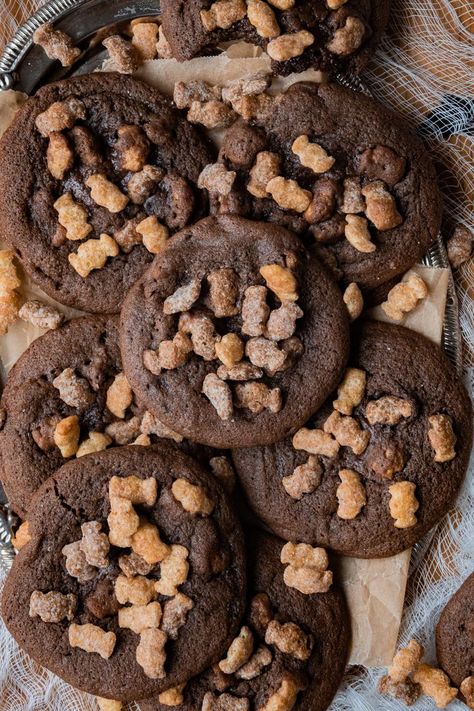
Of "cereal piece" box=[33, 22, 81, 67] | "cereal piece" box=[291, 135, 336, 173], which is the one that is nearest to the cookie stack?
"cereal piece" box=[291, 135, 336, 173]

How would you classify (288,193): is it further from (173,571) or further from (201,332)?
(173,571)

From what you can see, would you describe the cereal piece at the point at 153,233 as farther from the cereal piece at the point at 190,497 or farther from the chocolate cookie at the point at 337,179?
the cereal piece at the point at 190,497

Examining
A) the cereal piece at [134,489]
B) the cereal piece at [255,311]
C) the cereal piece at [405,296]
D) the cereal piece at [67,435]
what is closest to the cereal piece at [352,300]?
the cereal piece at [405,296]

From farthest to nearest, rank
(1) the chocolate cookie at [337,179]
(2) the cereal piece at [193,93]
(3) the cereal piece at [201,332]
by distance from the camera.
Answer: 1. (2) the cereal piece at [193,93]
2. (1) the chocolate cookie at [337,179]
3. (3) the cereal piece at [201,332]

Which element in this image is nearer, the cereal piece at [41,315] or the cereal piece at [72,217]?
the cereal piece at [72,217]

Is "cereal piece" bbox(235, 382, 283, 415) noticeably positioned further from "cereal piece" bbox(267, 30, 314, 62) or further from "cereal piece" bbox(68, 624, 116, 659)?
"cereal piece" bbox(267, 30, 314, 62)

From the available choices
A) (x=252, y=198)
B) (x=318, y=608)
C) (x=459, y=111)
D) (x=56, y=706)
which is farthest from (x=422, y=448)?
(x=56, y=706)

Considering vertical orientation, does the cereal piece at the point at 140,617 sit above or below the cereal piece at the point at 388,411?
below
